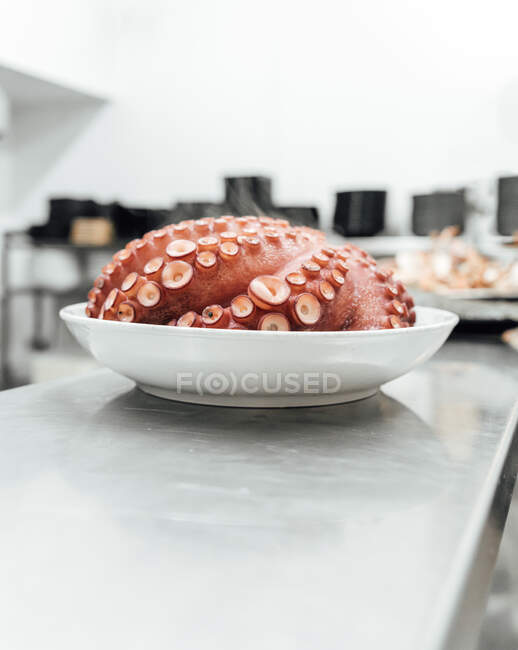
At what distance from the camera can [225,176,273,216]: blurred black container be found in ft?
Answer: 8.73

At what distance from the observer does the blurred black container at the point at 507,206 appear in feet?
7.23

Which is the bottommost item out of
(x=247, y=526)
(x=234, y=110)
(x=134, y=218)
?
(x=247, y=526)

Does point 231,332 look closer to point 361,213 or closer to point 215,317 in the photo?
point 215,317

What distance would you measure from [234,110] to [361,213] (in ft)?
3.19

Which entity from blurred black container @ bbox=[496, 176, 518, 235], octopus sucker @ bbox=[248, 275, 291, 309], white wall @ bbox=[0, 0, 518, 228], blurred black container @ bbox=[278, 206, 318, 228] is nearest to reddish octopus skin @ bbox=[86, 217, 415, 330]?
octopus sucker @ bbox=[248, 275, 291, 309]

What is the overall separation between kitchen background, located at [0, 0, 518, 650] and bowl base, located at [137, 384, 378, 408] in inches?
80.7

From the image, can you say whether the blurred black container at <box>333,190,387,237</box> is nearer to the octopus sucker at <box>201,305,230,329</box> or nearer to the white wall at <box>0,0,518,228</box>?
the white wall at <box>0,0,518,228</box>

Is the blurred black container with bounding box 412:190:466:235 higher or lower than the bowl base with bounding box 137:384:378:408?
higher

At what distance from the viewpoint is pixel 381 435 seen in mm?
411

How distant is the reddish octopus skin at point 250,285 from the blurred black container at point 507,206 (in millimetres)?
1869

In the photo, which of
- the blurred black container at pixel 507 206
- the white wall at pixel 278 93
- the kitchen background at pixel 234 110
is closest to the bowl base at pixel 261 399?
the blurred black container at pixel 507 206

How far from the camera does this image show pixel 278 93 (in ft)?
10.4

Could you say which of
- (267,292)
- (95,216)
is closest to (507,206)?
(95,216)

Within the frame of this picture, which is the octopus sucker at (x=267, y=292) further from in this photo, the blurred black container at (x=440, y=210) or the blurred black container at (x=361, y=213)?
the blurred black container at (x=361, y=213)
